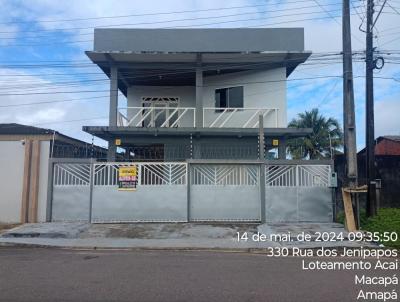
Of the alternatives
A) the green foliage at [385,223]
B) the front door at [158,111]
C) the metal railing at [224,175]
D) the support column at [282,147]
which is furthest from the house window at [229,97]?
the green foliage at [385,223]

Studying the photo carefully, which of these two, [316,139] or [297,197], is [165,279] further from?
[316,139]

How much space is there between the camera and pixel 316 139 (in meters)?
29.4

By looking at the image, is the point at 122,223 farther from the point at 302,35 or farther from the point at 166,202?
the point at 302,35

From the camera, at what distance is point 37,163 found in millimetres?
15477

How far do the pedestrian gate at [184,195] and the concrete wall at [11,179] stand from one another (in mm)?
1170

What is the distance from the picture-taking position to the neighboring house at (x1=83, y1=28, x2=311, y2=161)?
1909 centimetres

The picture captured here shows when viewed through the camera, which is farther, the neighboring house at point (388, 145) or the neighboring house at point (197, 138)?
the neighboring house at point (388, 145)

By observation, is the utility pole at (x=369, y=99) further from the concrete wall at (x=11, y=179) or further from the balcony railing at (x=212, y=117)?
the concrete wall at (x=11, y=179)

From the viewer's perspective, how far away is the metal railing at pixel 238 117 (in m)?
20.1

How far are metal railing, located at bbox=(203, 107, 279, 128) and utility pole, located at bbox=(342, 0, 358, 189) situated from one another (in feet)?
18.9

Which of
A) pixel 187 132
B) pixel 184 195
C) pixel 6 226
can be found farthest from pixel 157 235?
pixel 187 132

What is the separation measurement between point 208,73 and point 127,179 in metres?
8.06

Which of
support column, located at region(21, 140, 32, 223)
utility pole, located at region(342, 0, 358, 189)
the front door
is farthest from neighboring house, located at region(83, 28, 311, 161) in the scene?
utility pole, located at region(342, 0, 358, 189)

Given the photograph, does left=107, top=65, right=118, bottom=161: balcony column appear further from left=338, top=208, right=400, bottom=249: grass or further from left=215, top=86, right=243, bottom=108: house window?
left=338, top=208, right=400, bottom=249: grass
